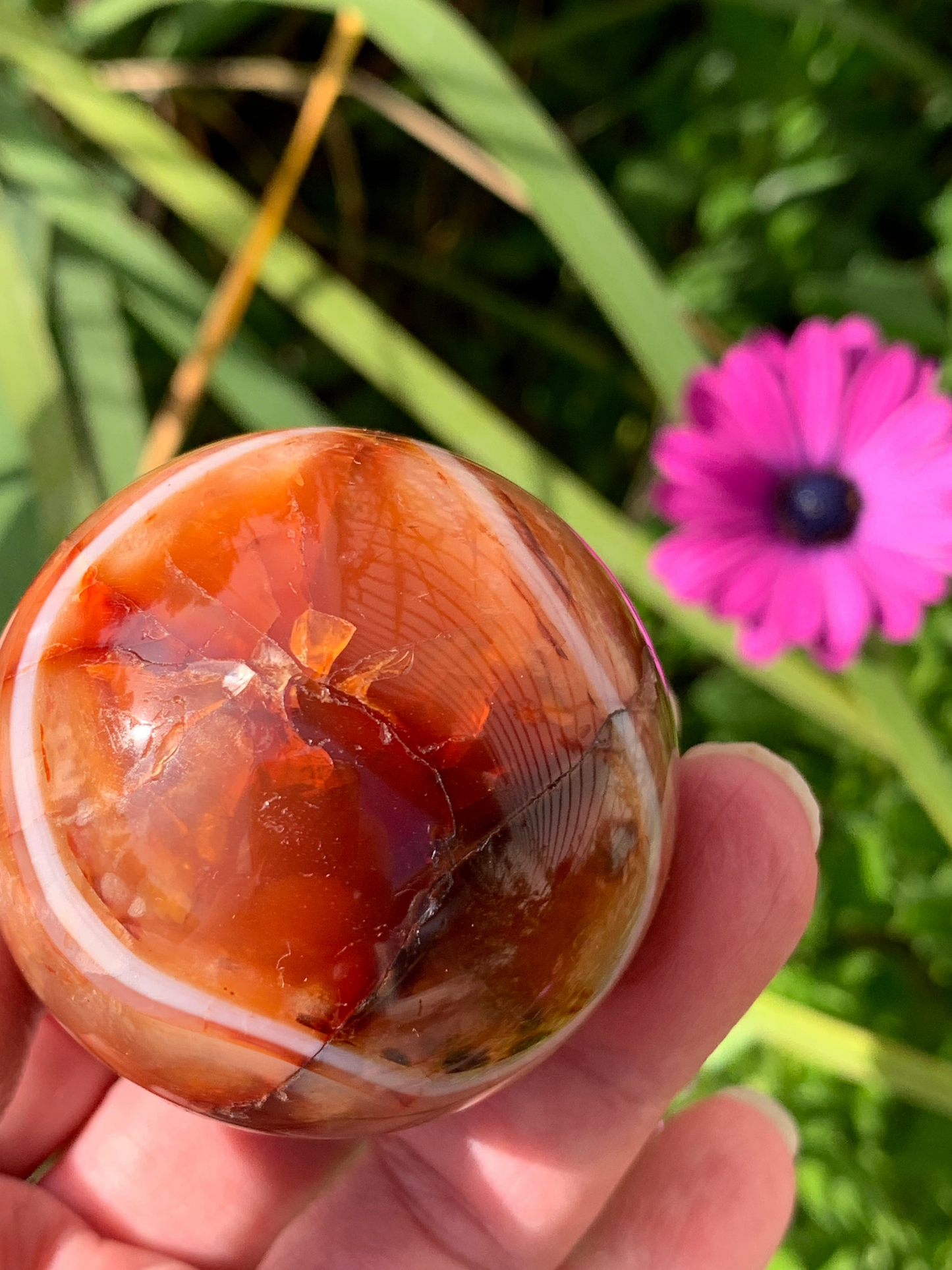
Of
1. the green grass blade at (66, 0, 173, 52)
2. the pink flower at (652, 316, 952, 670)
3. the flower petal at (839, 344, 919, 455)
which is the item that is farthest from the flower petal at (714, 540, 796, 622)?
the green grass blade at (66, 0, 173, 52)

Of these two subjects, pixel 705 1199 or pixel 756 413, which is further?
pixel 756 413

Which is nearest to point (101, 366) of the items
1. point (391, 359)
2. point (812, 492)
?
point (391, 359)

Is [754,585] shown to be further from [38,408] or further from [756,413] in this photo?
[38,408]

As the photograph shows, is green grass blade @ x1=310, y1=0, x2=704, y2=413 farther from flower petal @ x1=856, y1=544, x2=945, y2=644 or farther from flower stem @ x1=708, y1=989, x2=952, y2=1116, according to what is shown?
flower stem @ x1=708, y1=989, x2=952, y2=1116

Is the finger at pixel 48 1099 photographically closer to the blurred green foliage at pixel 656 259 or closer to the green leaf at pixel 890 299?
the blurred green foliage at pixel 656 259

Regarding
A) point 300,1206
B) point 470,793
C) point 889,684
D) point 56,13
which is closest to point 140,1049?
point 470,793

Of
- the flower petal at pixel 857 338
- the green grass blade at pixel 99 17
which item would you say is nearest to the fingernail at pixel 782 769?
the flower petal at pixel 857 338
